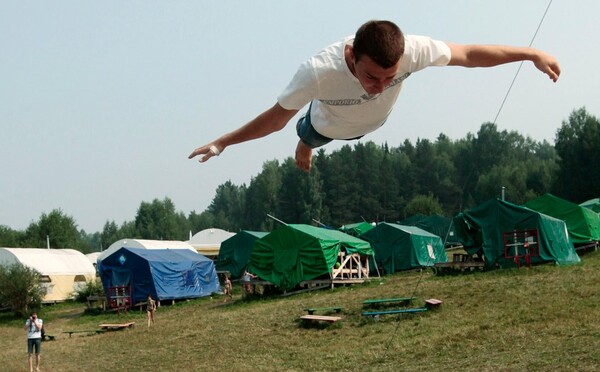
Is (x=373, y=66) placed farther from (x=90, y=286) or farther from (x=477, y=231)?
(x=90, y=286)

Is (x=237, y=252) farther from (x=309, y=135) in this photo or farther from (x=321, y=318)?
(x=309, y=135)

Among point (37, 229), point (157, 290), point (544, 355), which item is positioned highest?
point (37, 229)

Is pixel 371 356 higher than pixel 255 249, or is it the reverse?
pixel 255 249

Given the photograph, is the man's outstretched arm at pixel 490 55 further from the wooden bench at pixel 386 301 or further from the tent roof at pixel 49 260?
the tent roof at pixel 49 260

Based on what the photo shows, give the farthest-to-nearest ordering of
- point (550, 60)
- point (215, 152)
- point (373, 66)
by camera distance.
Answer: point (550, 60), point (215, 152), point (373, 66)

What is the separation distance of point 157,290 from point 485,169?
161 ft

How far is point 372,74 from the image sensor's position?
361 cm

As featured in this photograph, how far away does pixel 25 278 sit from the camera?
2962 centimetres

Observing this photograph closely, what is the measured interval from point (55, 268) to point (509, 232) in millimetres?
23713

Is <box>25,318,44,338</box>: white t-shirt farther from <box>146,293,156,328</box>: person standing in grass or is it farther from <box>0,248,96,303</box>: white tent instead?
<box>0,248,96,303</box>: white tent

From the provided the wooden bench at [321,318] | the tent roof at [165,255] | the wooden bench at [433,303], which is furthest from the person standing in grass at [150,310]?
the wooden bench at [433,303]

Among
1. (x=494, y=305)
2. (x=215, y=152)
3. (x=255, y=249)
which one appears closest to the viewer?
(x=215, y=152)

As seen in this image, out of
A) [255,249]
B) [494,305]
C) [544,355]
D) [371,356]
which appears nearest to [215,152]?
[544,355]

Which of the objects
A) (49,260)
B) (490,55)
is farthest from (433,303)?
(49,260)
